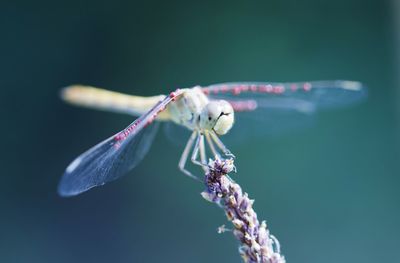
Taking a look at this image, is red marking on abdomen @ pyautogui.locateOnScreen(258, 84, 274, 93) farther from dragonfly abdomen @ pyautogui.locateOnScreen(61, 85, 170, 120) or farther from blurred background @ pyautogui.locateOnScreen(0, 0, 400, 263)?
blurred background @ pyautogui.locateOnScreen(0, 0, 400, 263)

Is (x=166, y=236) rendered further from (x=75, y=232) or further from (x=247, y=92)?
(x=247, y=92)

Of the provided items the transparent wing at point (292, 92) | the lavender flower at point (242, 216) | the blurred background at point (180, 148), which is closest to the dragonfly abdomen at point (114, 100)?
the transparent wing at point (292, 92)

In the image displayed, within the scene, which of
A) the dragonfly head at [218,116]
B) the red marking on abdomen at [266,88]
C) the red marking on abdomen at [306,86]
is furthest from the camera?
the red marking on abdomen at [306,86]

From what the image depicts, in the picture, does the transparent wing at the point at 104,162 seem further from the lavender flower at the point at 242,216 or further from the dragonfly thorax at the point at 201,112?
the lavender flower at the point at 242,216

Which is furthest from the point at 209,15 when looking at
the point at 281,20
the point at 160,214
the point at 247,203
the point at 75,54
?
the point at 247,203

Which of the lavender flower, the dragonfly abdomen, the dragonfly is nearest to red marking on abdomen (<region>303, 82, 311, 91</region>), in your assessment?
the dragonfly
